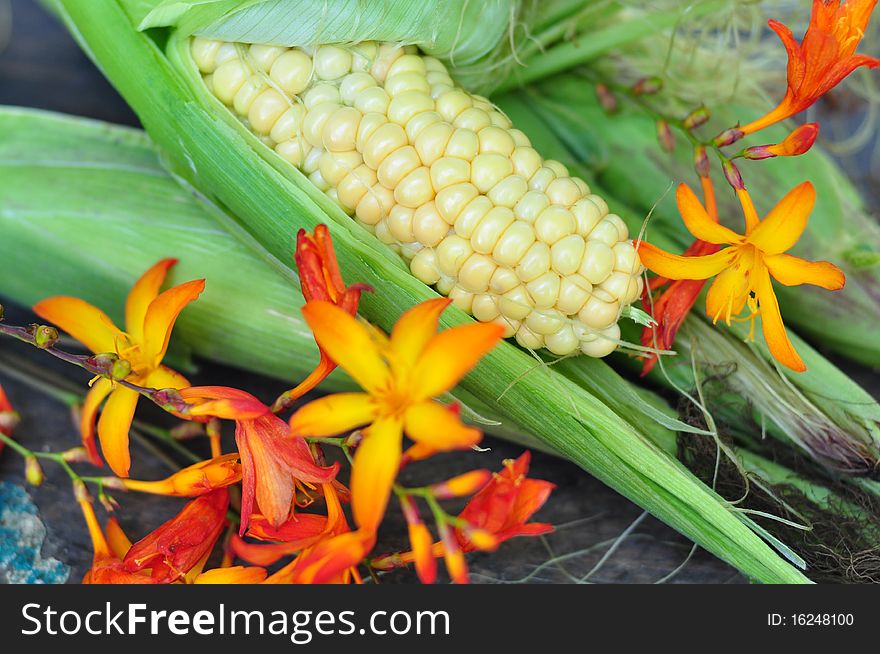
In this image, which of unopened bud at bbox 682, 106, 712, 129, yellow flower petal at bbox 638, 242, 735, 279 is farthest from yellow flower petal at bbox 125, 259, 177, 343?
unopened bud at bbox 682, 106, 712, 129

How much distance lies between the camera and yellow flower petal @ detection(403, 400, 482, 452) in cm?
54

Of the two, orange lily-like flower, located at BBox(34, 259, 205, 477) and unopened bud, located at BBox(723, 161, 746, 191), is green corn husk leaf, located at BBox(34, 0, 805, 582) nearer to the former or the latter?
orange lily-like flower, located at BBox(34, 259, 205, 477)

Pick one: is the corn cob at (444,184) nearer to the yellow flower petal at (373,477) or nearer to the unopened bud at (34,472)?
the yellow flower petal at (373,477)

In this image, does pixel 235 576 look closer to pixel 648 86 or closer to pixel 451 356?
pixel 451 356

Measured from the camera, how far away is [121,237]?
2.97 ft

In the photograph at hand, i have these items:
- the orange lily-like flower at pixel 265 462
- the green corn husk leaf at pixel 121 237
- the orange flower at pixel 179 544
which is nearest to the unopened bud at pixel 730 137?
the green corn husk leaf at pixel 121 237

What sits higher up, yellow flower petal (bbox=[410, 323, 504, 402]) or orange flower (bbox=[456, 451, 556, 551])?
yellow flower petal (bbox=[410, 323, 504, 402])

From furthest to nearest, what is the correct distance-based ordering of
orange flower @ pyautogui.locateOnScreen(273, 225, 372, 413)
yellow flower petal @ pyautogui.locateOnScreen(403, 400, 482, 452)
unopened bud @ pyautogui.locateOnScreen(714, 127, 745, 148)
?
1. unopened bud @ pyautogui.locateOnScreen(714, 127, 745, 148)
2. orange flower @ pyautogui.locateOnScreen(273, 225, 372, 413)
3. yellow flower petal @ pyautogui.locateOnScreen(403, 400, 482, 452)

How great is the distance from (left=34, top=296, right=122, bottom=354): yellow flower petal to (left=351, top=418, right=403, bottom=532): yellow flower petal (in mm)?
327

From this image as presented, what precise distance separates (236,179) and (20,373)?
390 millimetres

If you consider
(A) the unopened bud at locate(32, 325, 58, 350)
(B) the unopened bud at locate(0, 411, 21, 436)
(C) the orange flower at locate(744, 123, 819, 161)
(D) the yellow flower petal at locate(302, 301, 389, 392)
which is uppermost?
(C) the orange flower at locate(744, 123, 819, 161)

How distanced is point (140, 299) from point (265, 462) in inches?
9.3

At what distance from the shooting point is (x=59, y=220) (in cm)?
91

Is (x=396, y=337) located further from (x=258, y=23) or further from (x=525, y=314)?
(x=258, y=23)
